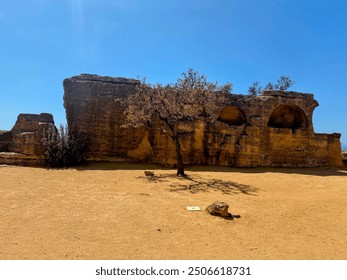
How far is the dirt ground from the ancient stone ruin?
9.02 feet

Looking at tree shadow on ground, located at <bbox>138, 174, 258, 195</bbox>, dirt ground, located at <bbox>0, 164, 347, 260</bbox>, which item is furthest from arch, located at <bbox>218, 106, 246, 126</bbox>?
dirt ground, located at <bbox>0, 164, 347, 260</bbox>

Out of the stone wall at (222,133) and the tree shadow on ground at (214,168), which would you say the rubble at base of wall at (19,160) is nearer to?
the tree shadow on ground at (214,168)

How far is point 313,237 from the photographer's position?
5250 mm

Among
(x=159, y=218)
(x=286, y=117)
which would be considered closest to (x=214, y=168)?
(x=286, y=117)

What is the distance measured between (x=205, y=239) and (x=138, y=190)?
3.70 metres

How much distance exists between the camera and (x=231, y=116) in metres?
15.4

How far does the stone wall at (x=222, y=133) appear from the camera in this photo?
508 inches

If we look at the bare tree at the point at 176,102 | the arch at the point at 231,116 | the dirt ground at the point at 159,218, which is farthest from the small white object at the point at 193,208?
the arch at the point at 231,116

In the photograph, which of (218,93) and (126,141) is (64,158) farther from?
(218,93)

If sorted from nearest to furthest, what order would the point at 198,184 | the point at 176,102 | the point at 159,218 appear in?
1. the point at 159,218
2. the point at 198,184
3. the point at 176,102

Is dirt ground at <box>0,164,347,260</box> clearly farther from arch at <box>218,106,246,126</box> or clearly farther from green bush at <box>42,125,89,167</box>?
arch at <box>218,106,246,126</box>

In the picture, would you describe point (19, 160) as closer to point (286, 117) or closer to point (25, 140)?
point (25, 140)

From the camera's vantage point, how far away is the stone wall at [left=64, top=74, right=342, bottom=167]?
42.3 feet

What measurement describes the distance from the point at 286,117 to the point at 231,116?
3.67 m
